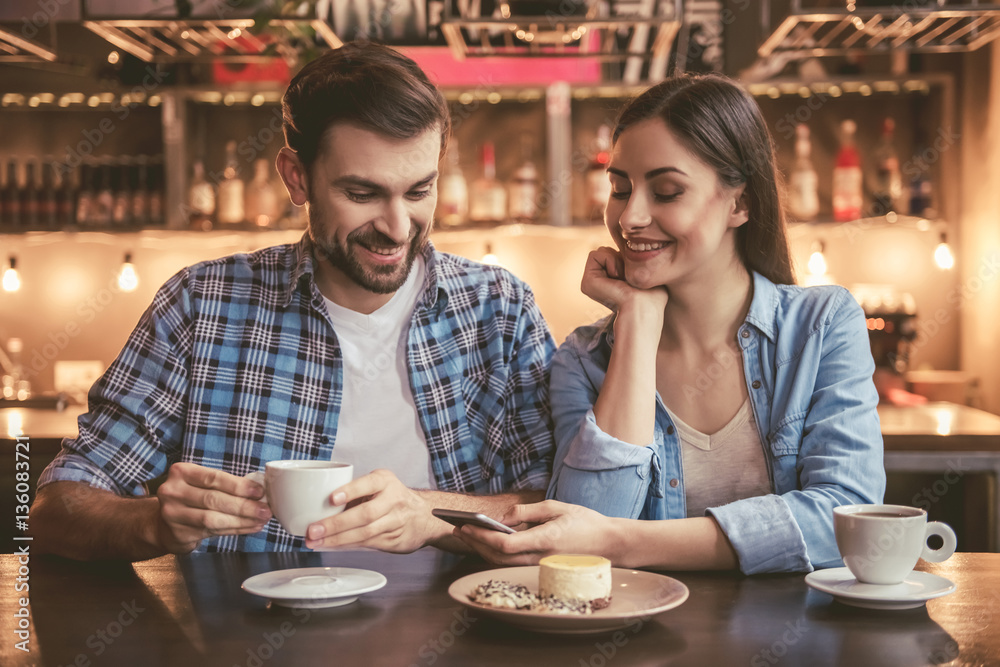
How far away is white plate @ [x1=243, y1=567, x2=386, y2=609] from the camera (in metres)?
1.02

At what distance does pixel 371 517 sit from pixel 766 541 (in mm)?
502

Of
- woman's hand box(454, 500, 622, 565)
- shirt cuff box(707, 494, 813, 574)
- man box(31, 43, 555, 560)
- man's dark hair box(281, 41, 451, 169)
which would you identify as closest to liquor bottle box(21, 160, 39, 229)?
man box(31, 43, 555, 560)

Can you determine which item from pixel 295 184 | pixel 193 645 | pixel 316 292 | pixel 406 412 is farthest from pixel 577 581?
pixel 295 184

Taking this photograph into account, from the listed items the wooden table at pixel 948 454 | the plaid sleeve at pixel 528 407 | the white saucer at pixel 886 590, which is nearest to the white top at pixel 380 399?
the plaid sleeve at pixel 528 407

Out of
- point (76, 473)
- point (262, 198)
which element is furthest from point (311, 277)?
point (262, 198)

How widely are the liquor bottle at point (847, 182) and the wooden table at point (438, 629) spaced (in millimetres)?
2620

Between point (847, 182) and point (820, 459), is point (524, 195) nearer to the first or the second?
point (847, 182)

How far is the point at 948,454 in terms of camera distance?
267cm

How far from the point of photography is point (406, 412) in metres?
1.68

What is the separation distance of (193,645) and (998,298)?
10.7 ft

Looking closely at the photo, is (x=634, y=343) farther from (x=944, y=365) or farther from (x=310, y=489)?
(x=944, y=365)

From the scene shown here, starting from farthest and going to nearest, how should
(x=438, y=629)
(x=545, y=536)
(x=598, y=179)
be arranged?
(x=598, y=179)
(x=545, y=536)
(x=438, y=629)

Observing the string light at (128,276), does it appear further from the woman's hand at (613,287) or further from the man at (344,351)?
the woman's hand at (613,287)

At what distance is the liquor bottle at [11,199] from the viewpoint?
380cm
